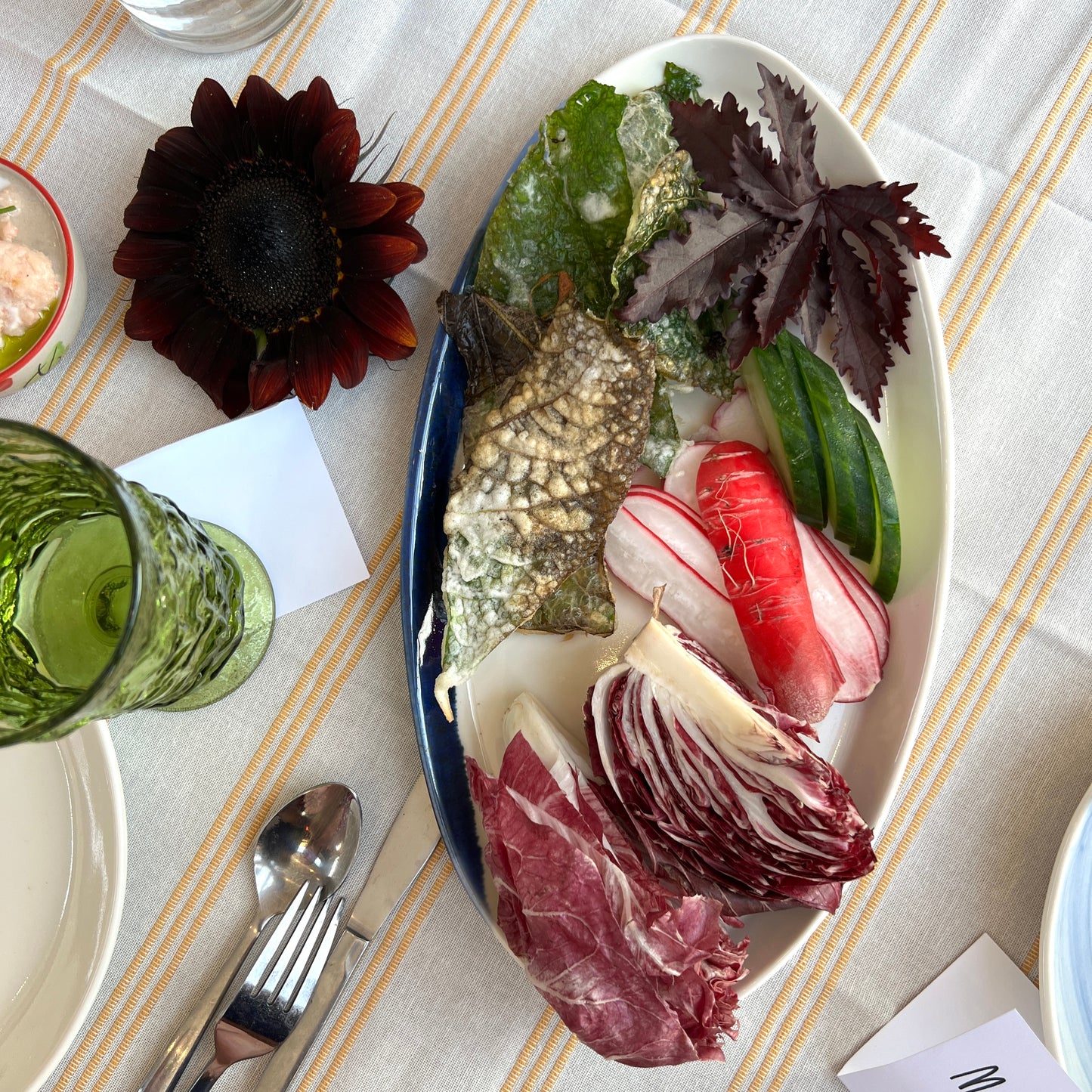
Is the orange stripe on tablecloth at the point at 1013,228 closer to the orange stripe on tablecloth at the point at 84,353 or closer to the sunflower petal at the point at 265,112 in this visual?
the sunflower petal at the point at 265,112

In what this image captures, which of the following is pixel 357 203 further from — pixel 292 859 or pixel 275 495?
pixel 292 859

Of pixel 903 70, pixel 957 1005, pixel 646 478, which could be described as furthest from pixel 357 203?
pixel 957 1005

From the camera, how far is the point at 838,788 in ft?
2.62

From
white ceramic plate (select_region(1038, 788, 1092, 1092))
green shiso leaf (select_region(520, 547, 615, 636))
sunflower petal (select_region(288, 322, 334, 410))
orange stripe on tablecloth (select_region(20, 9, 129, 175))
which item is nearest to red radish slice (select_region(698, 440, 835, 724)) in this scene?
green shiso leaf (select_region(520, 547, 615, 636))

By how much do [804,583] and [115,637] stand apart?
65 cm

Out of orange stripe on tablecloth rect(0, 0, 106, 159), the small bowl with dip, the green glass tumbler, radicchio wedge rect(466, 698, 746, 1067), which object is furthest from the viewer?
orange stripe on tablecloth rect(0, 0, 106, 159)

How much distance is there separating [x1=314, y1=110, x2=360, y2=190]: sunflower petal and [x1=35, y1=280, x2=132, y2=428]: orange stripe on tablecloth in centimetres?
29

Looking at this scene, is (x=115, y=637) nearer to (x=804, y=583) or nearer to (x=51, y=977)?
(x=51, y=977)

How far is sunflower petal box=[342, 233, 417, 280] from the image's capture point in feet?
2.71

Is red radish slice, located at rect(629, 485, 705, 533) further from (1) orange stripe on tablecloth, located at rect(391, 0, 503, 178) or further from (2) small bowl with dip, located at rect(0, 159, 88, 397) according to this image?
(2) small bowl with dip, located at rect(0, 159, 88, 397)

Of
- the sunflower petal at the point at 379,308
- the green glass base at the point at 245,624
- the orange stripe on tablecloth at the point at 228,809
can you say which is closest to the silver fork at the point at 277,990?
the orange stripe on tablecloth at the point at 228,809

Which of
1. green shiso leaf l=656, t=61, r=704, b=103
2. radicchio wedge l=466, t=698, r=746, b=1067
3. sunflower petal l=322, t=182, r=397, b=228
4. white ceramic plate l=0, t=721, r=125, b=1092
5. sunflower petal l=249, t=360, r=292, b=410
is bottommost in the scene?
white ceramic plate l=0, t=721, r=125, b=1092

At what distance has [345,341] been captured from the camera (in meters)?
0.85

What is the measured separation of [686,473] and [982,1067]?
0.68 metres
